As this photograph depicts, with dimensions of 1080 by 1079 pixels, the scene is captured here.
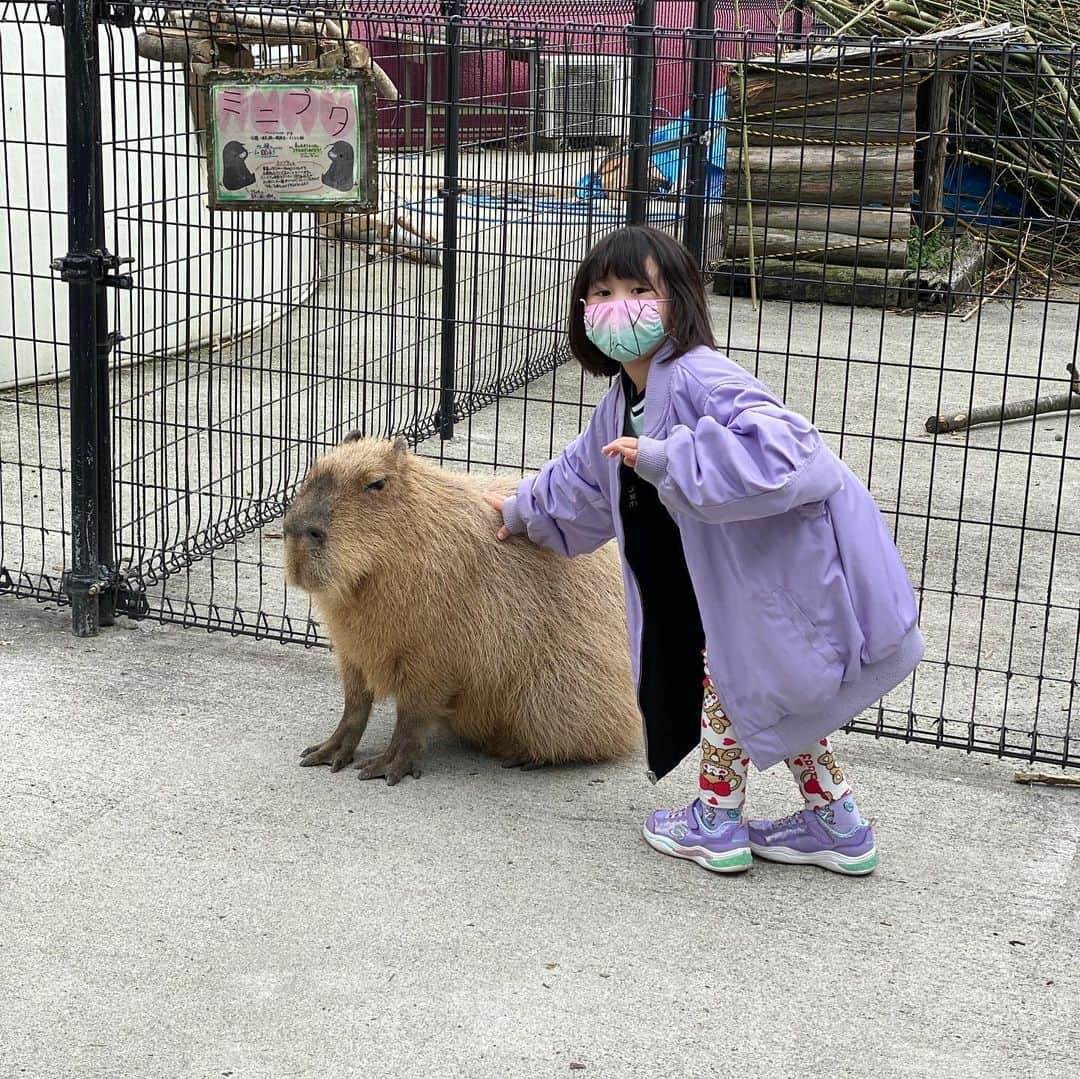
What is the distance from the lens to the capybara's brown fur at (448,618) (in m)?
3.86

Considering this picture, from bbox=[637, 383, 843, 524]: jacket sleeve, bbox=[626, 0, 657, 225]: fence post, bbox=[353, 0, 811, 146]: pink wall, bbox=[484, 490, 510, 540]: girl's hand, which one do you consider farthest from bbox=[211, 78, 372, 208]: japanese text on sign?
bbox=[637, 383, 843, 524]: jacket sleeve

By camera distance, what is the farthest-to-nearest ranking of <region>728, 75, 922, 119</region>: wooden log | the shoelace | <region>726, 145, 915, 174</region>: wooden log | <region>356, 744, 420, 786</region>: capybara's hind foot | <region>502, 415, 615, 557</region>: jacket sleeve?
<region>726, 145, 915, 174</region>: wooden log → <region>728, 75, 922, 119</region>: wooden log → <region>356, 744, 420, 786</region>: capybara's hind foot → <region>502, 415, 615, 557</region>: jacket sleeve → the shoelace

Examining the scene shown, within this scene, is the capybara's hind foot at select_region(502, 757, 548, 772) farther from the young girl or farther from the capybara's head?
the capybara's head

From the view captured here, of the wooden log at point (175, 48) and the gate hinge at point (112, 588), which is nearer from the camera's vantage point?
the wooden log at point (175, 48)

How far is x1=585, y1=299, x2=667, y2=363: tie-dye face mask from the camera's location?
335 centimetres

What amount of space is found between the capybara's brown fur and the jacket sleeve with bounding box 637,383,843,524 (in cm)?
89

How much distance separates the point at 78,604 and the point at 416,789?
5.12ft

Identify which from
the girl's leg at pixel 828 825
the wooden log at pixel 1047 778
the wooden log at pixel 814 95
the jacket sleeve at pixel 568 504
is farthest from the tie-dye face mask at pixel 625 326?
the wooden log at pixel 814 95

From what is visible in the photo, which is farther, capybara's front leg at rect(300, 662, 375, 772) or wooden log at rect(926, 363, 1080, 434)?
wooden log at rect(926, 363, 1080, 434)

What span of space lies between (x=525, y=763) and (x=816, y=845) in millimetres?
885

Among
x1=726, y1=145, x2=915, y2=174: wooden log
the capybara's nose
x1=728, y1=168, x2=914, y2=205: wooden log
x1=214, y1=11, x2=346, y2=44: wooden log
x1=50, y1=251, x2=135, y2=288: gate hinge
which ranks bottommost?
the capybara's nose

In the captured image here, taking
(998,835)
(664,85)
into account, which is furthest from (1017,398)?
(998,835)

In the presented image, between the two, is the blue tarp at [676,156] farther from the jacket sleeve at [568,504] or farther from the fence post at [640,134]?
the jacket sleeve at [568,504]

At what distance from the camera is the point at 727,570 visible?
3330mm
